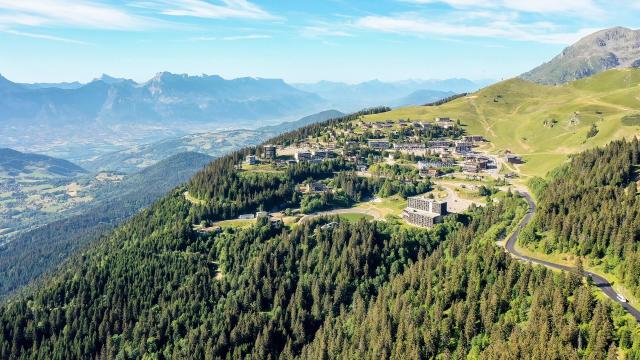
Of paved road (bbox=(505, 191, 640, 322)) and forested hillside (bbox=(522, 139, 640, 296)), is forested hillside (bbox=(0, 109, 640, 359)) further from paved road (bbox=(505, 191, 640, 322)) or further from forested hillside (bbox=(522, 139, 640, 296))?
forested hillside (bbox=(522, 139, 640, 296))

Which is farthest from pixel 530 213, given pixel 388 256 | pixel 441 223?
pixel 388 256

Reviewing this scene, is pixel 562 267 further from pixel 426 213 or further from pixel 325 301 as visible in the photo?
pixel 426 213

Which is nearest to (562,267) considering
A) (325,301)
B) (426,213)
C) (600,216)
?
(600,216)

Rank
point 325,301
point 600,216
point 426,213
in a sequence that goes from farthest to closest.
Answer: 1. point 426,213
2. point 325,301
3. point 600,216

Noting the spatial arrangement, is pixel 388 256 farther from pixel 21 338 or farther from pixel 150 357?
pixel 21 338

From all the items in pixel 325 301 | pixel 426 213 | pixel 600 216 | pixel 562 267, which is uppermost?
pixel 600 216

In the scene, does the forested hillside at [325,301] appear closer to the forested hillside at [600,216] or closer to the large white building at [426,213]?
the large white building at [426,213]

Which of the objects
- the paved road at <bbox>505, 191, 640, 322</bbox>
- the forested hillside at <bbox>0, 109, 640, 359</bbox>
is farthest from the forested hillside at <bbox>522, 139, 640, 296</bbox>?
the forested hillside at <bbox>0, 109, 640, 359</bbox>
